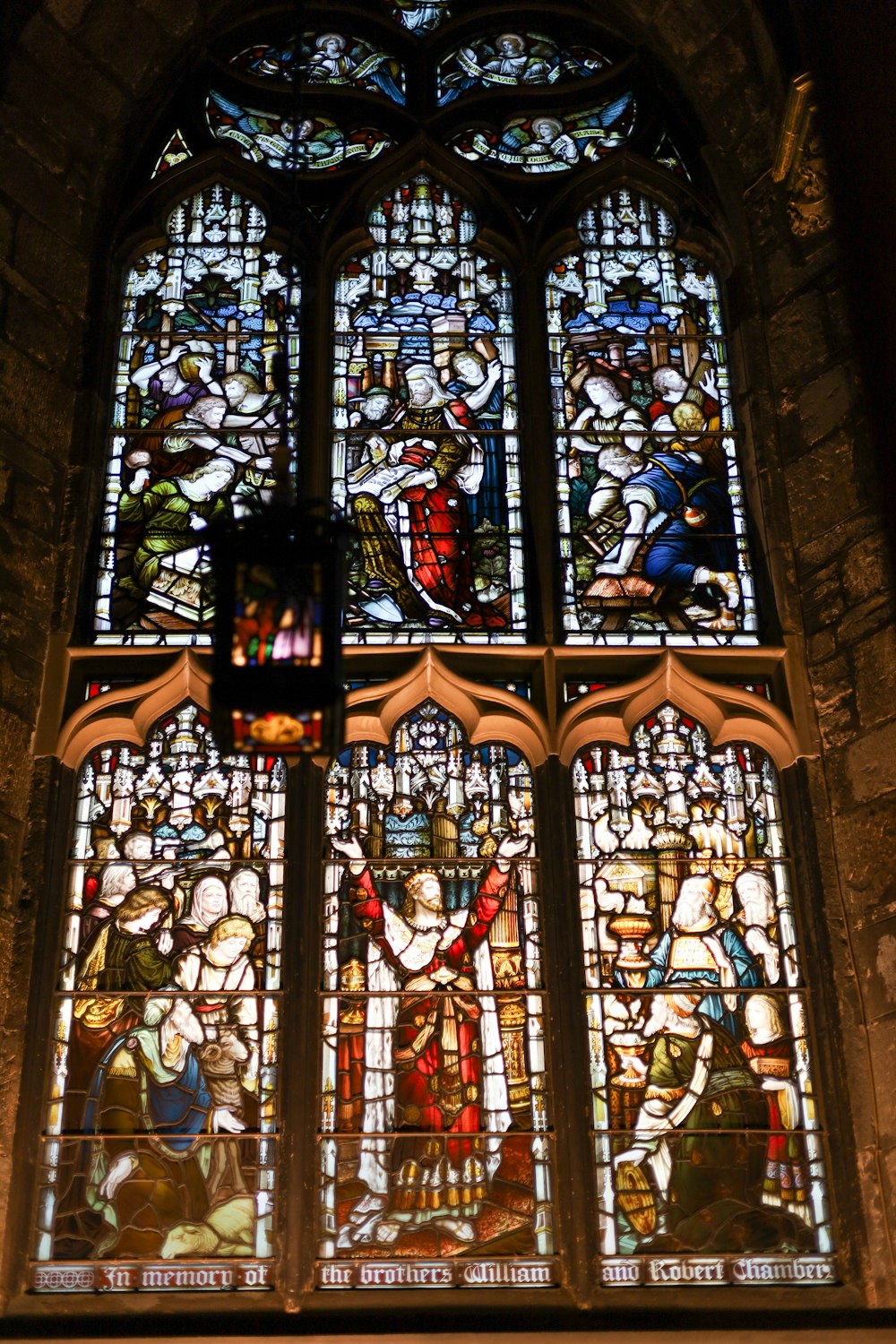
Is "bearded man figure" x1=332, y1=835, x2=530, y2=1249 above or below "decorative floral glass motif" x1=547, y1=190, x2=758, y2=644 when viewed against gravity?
below

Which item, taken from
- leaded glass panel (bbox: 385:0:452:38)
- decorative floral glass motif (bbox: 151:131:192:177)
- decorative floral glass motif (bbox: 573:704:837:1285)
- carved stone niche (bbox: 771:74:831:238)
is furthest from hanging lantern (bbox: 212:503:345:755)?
leaded glass panel (bbox: 385:0:452:38)

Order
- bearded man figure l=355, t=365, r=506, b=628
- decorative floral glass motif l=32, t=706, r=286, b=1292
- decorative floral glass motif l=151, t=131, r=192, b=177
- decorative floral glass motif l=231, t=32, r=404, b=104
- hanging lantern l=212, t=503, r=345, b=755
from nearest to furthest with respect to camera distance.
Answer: hanging lantern l=212, t=503, r=345, b=755 → decorative floral glass motif l=32, t=706, r=286, b=1292 → bearded man figure l=355, t=365, r=506, b=628 → decorative floral glass motif l=151, t=131, r=192, b=177 → decorative floral glass motif l=231, t=32, r=404, b=104

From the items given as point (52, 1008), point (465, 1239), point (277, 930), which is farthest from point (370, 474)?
point (465, 1239)

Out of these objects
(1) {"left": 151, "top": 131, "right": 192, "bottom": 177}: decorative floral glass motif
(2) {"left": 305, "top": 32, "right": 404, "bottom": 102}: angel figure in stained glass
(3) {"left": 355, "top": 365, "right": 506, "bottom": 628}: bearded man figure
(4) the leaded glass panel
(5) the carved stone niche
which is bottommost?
(3) {"left": 355, "top": 365, "right": 506, "bottom": 628}: bearded man figure

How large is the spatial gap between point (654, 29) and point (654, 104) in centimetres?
28

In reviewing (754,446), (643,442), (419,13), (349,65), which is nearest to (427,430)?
(643,442)

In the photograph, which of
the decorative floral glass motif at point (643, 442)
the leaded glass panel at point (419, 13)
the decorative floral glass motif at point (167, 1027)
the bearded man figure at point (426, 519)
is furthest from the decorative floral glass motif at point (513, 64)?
the decorative floral glass motif at point (167, 1027)

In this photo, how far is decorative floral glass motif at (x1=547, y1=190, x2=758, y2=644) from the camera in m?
6.14

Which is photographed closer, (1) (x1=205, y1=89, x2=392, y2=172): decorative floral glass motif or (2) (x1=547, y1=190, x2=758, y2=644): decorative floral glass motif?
(2) (x1=547, y1=190, x2=758, y2=644): decorative floral glass motif

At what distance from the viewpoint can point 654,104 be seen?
7.29m

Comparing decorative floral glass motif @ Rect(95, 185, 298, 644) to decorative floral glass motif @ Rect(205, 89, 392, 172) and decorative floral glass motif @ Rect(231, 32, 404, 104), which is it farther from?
decorative floral glass motif @ Rect(231, 32, 404, 104)

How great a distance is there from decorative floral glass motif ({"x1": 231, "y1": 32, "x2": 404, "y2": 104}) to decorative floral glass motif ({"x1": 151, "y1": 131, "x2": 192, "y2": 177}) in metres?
0.42

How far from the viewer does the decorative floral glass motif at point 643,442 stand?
614 centimetres

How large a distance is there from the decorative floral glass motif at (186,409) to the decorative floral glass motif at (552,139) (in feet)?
3.06
